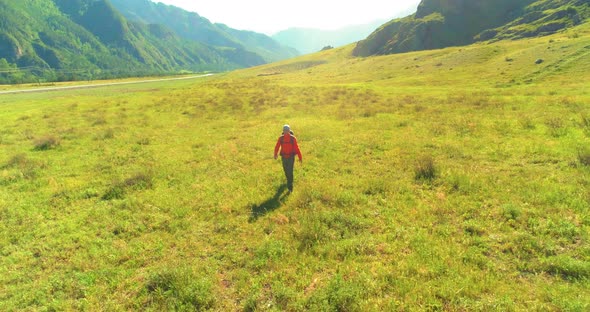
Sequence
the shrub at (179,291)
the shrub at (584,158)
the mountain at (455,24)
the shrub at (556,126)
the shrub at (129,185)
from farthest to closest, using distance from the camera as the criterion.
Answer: the mountain at (455,24), the shrub at (556,126), the shrub at (129,185), the shrub at (584,158), the shrub at (179,291)

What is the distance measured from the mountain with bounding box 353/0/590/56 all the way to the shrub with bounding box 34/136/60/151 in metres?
143

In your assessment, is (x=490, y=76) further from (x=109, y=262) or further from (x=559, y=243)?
(x=109, y=262)

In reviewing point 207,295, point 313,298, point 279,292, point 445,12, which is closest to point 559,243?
point 313,298

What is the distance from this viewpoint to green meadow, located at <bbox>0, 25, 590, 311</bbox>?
7445 mm

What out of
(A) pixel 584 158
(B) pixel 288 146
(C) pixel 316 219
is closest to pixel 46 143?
(B) pixel 288 146

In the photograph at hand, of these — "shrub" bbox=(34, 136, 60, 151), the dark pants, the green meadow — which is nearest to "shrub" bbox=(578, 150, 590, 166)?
the green meadow

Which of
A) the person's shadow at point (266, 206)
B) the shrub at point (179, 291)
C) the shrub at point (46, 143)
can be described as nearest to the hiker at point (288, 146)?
the person's shadow at point (266, 206)

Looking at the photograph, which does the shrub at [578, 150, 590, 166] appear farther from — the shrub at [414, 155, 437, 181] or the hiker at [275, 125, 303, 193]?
the hiker at [275, 125, 303, 193]

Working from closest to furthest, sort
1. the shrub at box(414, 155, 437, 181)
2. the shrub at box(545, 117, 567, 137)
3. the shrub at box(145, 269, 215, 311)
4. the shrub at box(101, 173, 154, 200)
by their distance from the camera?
the shrub at box(145, 269, 215, 311) → the shrub at box(414, 155, 437, 181) → the shrub at box(101, 173, 154, 200) → the shrub at box(545, 117, 567, 137)

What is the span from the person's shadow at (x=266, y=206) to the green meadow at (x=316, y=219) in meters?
0.09

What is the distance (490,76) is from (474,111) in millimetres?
28463

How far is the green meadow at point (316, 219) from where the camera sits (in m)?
7.45

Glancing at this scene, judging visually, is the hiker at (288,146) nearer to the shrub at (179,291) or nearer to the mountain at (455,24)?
the shrub at (179,291)

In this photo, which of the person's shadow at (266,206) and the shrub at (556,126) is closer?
the person's shadow at (266,206)
